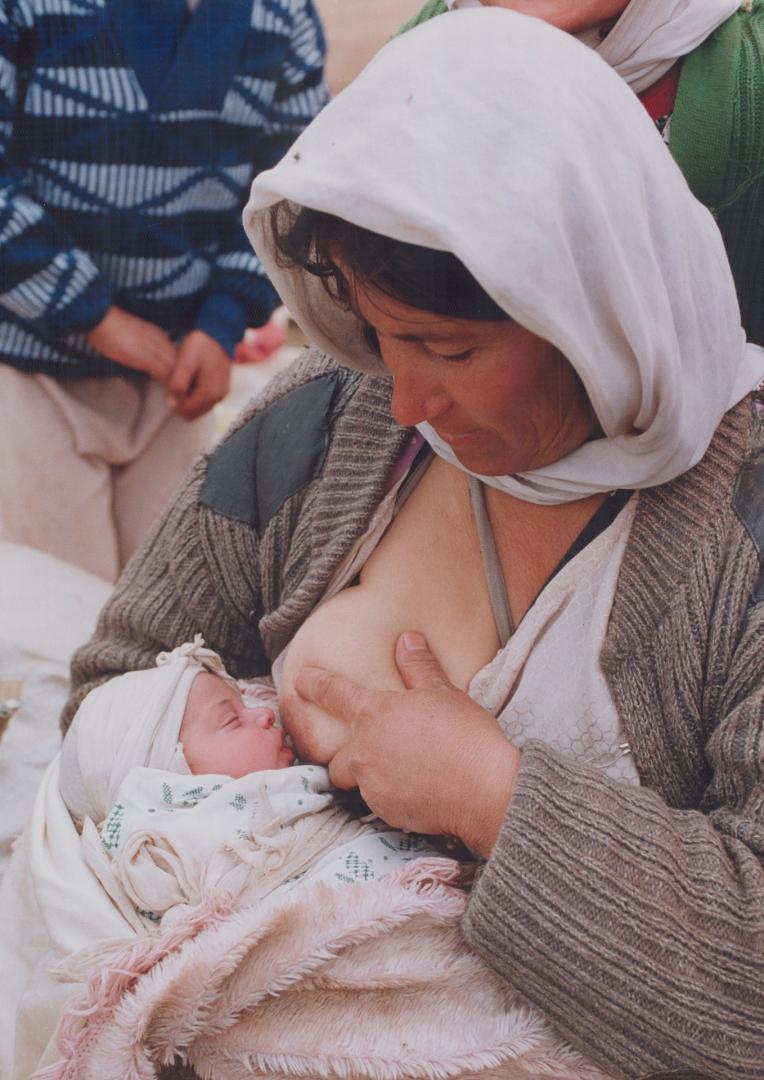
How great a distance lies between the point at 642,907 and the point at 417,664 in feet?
1.53

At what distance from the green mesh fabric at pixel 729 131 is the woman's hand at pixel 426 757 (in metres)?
0.89

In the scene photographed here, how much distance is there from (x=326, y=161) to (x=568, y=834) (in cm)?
80

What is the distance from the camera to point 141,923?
1588 millimetres

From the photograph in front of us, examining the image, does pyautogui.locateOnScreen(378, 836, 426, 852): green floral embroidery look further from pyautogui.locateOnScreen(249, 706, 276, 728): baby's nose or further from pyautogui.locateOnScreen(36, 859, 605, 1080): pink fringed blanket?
pyautogui.locateOnScreen(249, 706, 276, 728): baby's nose

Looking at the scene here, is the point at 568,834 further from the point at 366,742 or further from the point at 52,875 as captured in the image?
the point at 52,875

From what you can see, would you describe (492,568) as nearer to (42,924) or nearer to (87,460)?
(42,924)

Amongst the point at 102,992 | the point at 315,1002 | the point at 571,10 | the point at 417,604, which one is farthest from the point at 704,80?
the point at 102,992

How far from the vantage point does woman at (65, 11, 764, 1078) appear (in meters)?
1.29

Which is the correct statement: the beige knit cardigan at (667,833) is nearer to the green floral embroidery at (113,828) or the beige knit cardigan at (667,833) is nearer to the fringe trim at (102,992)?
the fringe trim at (102,992)

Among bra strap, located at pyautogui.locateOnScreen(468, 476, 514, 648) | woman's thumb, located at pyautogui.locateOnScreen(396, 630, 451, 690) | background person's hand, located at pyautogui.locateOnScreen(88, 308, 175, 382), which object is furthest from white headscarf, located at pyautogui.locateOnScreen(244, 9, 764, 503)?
background person's hand, located at pyautogui.locateOnScreen(88, 308, 175, 382)

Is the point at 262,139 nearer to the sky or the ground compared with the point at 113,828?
nearer to the sky

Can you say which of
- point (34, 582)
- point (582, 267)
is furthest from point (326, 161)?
point (34, 582)

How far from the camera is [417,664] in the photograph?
1668mm

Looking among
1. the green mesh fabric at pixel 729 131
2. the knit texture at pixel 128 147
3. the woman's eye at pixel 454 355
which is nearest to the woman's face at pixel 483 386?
the woman's eye at pixel 454 355
